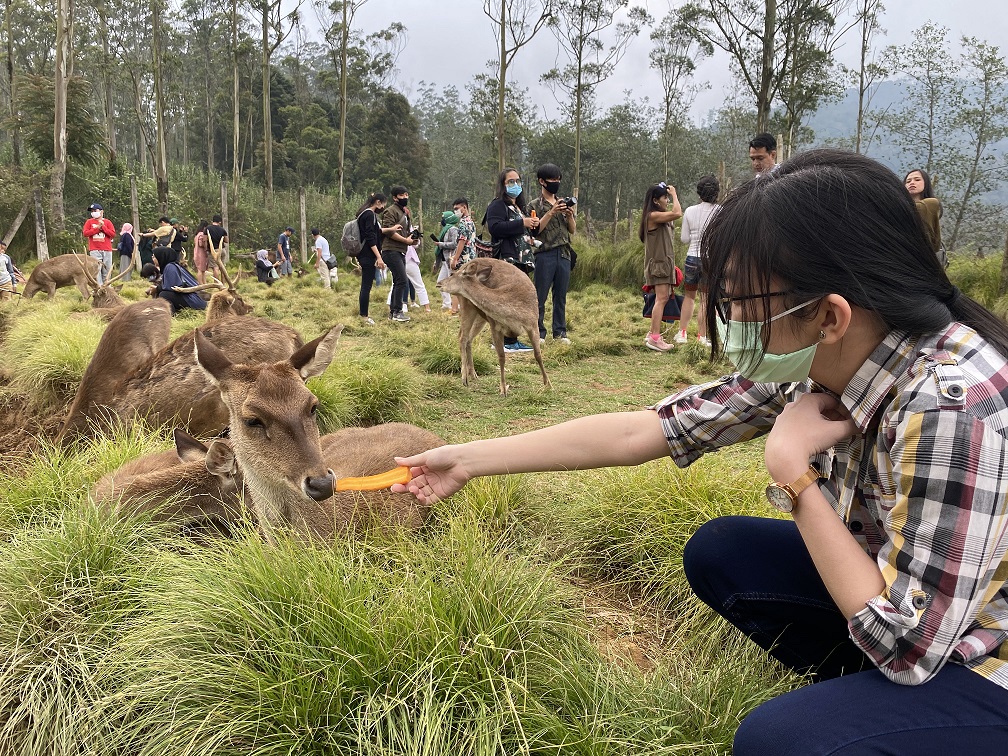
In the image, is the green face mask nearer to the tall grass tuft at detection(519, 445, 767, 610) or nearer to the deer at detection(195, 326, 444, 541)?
the tall grass tuft at detection(519, 445, 767, 610)

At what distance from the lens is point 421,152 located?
43.6 metres

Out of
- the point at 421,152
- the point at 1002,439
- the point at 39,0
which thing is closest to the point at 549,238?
the point at 1002,439

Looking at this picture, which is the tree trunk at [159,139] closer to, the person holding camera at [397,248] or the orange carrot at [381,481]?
the person holding camera at [397,248]

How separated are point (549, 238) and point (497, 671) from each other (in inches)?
305

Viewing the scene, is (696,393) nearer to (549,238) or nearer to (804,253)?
(804,253)

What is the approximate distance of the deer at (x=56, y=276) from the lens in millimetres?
14195

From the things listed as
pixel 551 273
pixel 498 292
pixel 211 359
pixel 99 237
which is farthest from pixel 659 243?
pixel 99 237

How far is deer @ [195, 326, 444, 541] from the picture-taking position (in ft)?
10.3

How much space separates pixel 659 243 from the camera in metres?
9.12

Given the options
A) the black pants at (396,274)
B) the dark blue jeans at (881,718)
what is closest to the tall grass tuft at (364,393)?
the dark blue jeans at (881,718)

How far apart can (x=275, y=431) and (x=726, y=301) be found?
2231 mm

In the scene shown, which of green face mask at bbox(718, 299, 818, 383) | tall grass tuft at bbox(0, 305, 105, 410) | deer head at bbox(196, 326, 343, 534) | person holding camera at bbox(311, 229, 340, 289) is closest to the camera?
green face mask at bbox(718, 299, 818, 383)

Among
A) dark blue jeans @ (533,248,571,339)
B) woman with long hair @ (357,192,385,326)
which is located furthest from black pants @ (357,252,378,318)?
dark blue jeans @ (533,248,571,339)

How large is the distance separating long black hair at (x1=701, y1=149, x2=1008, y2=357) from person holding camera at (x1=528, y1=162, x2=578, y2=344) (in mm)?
7537
